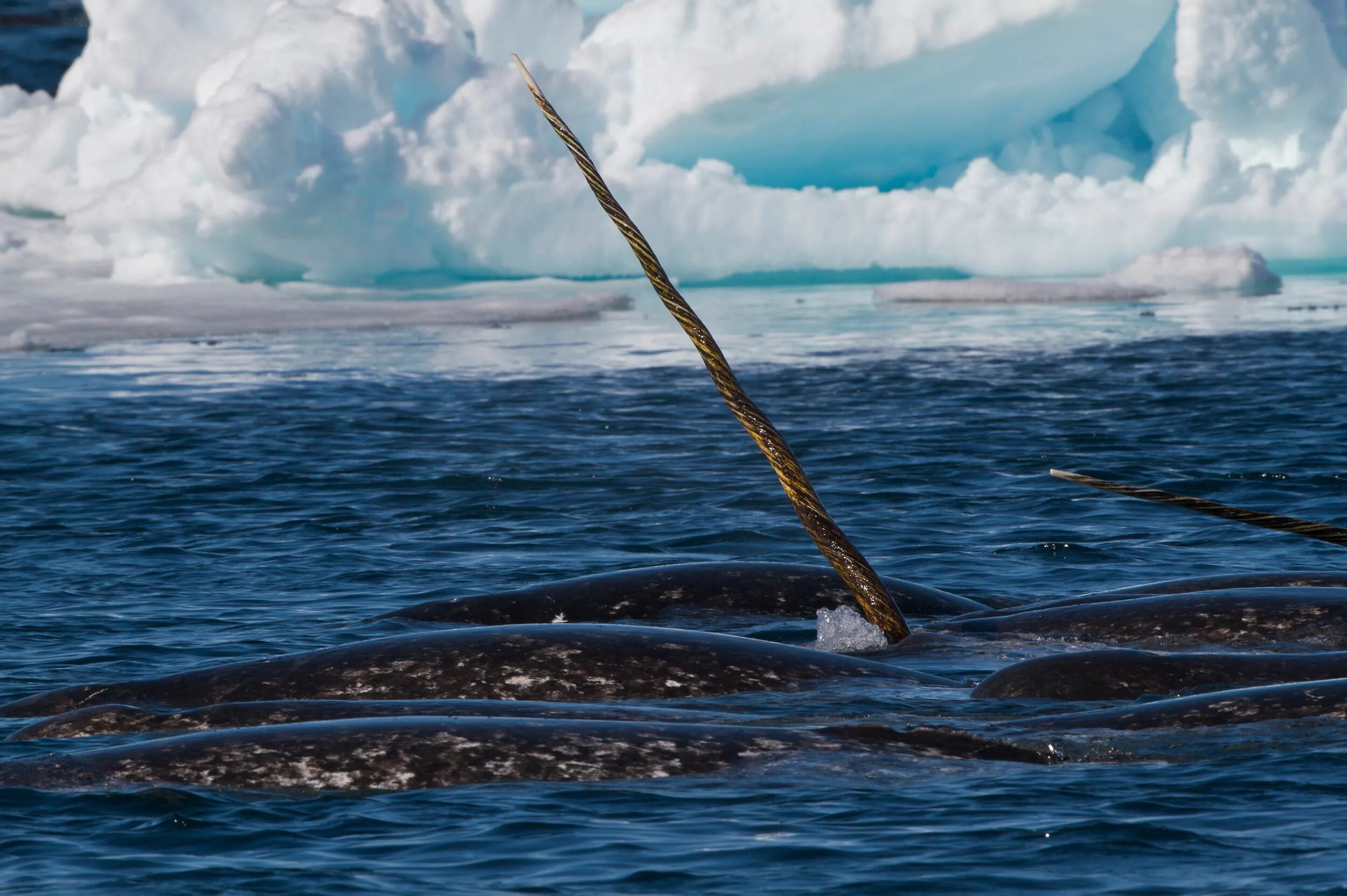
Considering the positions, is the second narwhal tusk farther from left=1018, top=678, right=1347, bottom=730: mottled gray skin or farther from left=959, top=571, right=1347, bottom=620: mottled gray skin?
left=959, top=571, right=1347, bottom=620: mottled gray skin

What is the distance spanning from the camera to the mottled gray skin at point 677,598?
9133 millimetres

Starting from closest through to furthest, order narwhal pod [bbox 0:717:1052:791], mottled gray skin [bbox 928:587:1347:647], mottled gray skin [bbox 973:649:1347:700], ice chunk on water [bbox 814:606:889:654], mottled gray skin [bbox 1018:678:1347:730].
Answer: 1. narwhal pod [bbox 0:717:1052:791]
2. mottled gray skin [bbox 1018:678:1347:730]
3. mottled gray skin [bbox 973:649:1347:700]
4. mottled gray skin [bbox 928:587:1347:647]
5. ice chunk on water [bbox 814:606:889:654]

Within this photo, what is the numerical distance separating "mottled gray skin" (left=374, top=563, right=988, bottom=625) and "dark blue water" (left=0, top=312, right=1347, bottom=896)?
316mm

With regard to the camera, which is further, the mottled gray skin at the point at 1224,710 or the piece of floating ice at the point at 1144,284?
the piece of floating ice at the point at 1144,284

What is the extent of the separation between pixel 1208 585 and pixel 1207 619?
2.54ft

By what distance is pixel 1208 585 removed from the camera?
8.98 m

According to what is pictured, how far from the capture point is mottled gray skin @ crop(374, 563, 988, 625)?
913 centimetres

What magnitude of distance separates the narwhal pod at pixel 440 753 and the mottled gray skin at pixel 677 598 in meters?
2.93

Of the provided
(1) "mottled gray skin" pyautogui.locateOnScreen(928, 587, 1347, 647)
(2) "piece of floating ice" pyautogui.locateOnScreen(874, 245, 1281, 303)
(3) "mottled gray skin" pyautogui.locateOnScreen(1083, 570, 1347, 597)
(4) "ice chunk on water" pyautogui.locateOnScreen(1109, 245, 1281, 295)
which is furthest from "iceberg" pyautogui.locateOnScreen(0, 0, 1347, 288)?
(1) "mottled gray skin" pyautogui.locateOnScreen(928, 587, 1347, 647)

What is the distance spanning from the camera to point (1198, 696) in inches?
250

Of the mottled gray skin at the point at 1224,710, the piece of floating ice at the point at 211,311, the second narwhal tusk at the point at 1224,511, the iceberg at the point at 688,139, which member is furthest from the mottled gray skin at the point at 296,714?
the iceberg at the point at 688,139

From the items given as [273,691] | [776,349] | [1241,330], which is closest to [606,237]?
[776,349]

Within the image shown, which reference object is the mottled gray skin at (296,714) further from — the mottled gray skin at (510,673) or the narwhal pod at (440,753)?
the mottled gray skin at (510,673)

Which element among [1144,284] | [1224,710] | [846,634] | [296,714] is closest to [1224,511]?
[1224,710]
